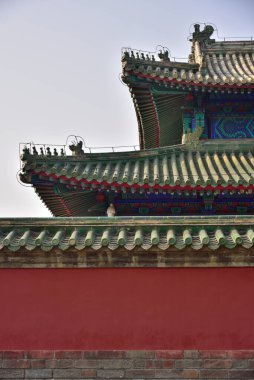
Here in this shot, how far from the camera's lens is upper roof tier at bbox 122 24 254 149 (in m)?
11.0

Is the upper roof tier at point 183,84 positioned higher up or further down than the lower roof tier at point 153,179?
higher up

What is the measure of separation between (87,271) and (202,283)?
62.2 inches

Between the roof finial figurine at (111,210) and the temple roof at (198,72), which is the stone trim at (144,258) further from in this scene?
the temple roof at (198,72)

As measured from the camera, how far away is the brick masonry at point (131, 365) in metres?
6.36

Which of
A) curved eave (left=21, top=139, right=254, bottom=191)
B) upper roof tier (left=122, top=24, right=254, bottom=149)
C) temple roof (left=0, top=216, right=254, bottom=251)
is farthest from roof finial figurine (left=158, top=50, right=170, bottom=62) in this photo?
temple roof (left=0, top=216, right=254, bottom=251)

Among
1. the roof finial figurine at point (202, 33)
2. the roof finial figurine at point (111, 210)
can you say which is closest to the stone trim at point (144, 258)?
the roof finial figurine at point (111, 210)

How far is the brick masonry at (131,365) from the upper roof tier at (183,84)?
6.47m

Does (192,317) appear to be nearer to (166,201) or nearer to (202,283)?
(202,283)

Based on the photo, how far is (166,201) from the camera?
1048cm

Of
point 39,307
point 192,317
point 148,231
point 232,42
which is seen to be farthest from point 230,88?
point 39,307

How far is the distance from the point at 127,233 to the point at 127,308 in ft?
3.39

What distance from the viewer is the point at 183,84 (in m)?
11.1

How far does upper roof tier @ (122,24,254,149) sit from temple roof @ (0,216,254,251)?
4905 millimetres

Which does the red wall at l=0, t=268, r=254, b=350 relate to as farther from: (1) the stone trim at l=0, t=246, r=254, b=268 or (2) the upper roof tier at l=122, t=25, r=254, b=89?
(2) the upper roof tier at l=122, t=25, r=254, b=89
